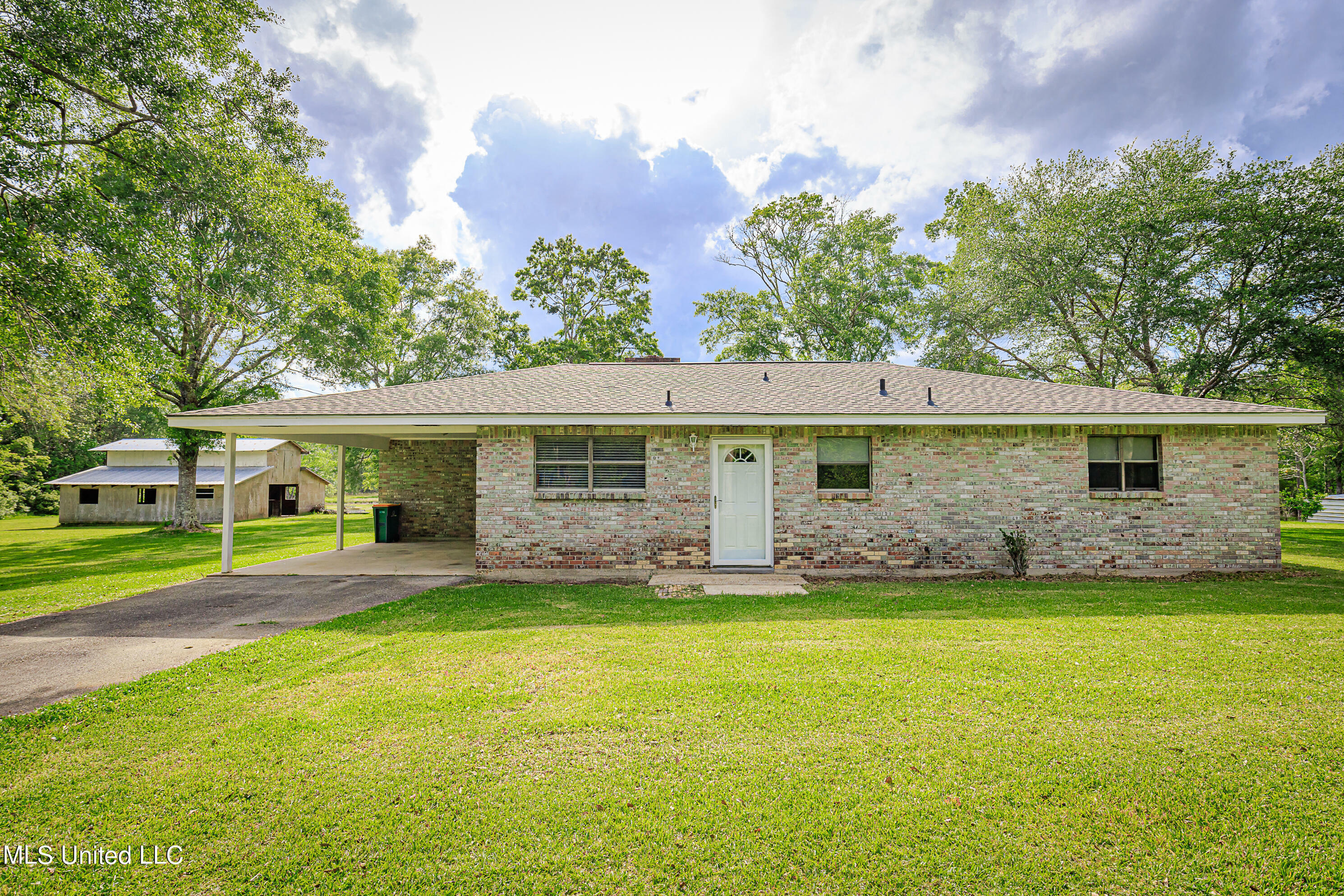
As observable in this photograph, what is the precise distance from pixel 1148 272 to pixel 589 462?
21.6 meters

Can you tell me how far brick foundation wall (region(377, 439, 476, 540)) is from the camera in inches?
593

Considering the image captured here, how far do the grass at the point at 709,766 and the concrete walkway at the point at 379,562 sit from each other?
4335mm

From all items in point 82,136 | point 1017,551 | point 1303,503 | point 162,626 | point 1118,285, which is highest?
point 82,136

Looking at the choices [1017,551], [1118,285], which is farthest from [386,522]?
[1118,285]

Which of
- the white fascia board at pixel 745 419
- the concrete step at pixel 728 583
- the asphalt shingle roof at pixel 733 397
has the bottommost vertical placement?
the concrete step at pixel 728 583

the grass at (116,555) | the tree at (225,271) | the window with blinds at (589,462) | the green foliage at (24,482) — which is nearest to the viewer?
the grass at (116,555)

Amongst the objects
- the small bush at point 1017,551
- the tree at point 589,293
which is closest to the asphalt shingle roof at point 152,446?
the tree at point 589,293

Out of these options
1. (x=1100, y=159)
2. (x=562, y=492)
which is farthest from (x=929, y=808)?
(x=1100, y=159)

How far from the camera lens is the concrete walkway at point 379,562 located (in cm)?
989

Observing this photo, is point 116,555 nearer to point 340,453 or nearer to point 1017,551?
point 340,453

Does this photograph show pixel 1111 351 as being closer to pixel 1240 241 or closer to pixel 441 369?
pixel 1240 241

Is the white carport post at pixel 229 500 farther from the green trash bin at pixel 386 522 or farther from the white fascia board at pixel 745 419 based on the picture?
the green trash bin at pixel 386 522

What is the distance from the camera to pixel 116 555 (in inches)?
544

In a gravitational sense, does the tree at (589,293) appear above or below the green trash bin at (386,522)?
above
